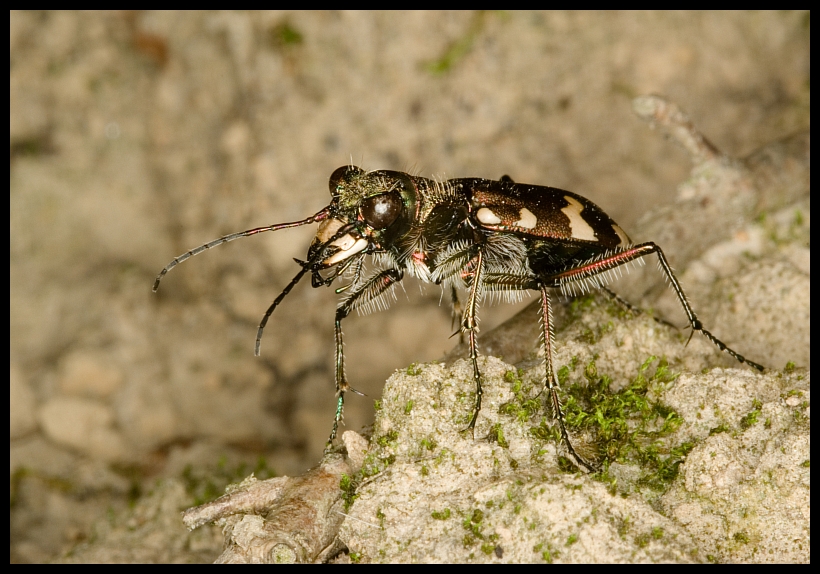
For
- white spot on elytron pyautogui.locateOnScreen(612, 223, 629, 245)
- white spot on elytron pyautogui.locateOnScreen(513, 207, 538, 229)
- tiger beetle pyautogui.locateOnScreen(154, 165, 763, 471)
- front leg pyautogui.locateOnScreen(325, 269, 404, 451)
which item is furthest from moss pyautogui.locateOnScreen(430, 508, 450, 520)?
white spot on elytron pyautogui.locateOnScreen(612, 223, 629, 245)

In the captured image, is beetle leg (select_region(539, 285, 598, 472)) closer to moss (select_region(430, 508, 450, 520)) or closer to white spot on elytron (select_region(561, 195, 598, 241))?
white spot on elytron (select_region(561, 195, 598, 241))

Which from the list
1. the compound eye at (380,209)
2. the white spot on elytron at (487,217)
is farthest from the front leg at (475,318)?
the compound eye at (380,209)

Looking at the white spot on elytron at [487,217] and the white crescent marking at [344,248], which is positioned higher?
the white spot on elytron at [487,217]

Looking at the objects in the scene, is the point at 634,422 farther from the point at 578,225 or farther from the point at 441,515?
the point at 578,225

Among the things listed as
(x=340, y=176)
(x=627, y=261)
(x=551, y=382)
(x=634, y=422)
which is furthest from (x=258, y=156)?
(x=634, y=422)

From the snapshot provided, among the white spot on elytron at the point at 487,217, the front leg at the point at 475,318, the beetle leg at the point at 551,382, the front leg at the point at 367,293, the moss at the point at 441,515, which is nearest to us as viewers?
the moss at the point at 441,515

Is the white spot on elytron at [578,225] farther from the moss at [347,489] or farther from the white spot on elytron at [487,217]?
the moss at [347,489]
